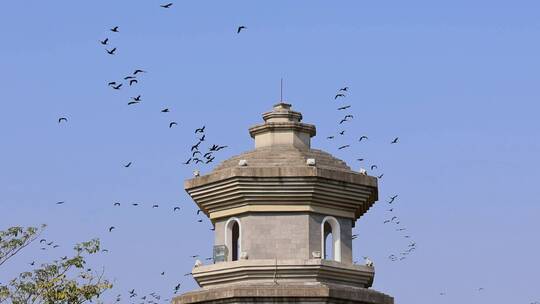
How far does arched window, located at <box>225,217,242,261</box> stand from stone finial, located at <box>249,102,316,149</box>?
1975 mm

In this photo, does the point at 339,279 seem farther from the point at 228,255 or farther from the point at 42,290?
the point at 42,290

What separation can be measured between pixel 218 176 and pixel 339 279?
356 cm

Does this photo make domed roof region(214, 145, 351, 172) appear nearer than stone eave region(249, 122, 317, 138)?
Yes

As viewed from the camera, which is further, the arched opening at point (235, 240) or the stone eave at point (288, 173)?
the arched opening at point (235, 240)

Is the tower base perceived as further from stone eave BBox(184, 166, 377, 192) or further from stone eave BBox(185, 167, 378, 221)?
stone eave BBox(184, 166, 377, 192)

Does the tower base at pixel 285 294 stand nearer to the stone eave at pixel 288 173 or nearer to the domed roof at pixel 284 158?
the stone eave at pixel 288 173

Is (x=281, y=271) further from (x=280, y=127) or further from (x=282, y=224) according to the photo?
(x=280, y=127)

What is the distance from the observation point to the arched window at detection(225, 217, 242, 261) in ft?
86.8

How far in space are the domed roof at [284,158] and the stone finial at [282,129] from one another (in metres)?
0.19

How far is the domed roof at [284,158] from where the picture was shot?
85.6ft

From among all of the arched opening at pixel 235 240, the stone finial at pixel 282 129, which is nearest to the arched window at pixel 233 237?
the arched opening at pixel 235 240

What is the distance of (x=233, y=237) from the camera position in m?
26.8

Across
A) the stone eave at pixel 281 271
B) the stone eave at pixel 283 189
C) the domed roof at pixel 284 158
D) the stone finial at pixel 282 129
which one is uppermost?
the stone finial at pixel 282 129

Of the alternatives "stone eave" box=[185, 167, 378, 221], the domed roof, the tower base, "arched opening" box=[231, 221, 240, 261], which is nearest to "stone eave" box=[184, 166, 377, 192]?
"stone eave" box=[185, 167, 378, 221]
